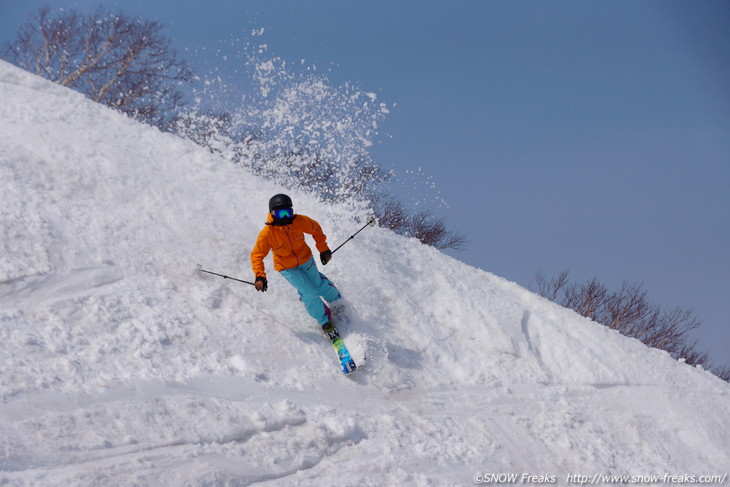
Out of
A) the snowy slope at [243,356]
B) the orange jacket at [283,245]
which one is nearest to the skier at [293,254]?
the orange jacket at [283,245]

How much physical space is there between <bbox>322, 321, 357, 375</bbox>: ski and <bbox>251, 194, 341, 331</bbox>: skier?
0.02m

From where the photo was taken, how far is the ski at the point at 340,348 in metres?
5.49

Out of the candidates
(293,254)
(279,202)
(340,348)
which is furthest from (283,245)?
(340,348)

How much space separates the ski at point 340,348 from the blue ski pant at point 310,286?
0.27ft

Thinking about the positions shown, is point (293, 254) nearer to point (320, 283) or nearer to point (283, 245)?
point (283, 245)

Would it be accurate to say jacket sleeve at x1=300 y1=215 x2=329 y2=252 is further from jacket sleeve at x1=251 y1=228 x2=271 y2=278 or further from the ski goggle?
jacket sleeve at x1=251 y1=228 x2=271 y2=278

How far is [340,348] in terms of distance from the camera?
18.6 feet

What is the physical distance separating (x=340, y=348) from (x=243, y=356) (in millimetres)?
983

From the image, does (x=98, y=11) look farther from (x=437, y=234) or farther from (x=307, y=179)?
(x=437, y=234)

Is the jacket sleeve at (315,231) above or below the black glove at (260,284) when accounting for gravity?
above

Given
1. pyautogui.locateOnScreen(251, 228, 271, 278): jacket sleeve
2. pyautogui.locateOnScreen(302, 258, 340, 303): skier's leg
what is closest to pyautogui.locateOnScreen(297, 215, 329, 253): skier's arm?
pyautogui.locateOnScreen(302, 258, 340, 303): skier's leg

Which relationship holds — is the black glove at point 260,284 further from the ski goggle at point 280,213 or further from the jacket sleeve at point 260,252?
the ski goggle at point 280,213

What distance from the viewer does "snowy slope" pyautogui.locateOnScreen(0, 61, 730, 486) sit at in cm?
405

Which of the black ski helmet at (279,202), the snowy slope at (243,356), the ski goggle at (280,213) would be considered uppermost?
the black ski helmet at (279,202)
